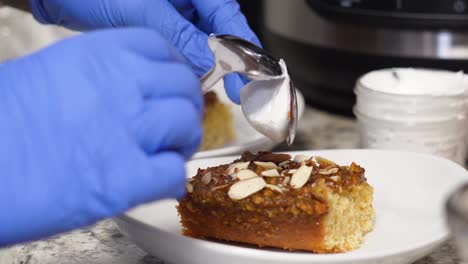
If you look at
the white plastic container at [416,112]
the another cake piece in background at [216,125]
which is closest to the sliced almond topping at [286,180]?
the white plastic container at [416,112]

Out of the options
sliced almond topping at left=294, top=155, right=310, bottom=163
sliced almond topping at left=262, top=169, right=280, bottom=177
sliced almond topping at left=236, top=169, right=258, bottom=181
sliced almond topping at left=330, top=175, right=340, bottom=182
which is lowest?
sliced almond topping at left=294, top=155, right=310, bottom=163

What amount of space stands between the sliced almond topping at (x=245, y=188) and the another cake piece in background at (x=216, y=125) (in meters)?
0.41

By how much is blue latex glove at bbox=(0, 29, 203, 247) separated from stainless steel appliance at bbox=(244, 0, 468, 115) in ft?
1.76

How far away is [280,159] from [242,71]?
0.14 metres

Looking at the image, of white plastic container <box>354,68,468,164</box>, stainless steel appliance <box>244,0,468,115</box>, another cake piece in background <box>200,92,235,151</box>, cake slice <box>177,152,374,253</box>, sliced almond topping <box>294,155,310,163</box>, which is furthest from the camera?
another cake piece in background <box>200,92,235,151</box>

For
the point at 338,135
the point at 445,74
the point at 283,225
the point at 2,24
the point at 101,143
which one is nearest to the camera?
the point at 101,143

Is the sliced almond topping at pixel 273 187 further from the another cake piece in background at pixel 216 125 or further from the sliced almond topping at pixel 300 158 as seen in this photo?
the another cake piece in background at pixel 216 125

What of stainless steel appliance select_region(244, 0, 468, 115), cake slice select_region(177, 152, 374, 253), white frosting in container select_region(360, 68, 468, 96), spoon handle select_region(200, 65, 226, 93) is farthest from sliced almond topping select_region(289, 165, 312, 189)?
stainless steel appliance select_region(244, 0, 468, 115)

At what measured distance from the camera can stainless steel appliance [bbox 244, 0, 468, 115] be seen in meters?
1.05

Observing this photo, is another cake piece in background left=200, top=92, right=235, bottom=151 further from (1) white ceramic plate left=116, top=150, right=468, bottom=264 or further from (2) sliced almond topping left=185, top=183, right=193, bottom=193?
(2) sliced almond topping left=185, top=183, right=193, bottom=193

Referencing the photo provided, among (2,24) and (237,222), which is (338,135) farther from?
(2,24)

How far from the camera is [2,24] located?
4.62 feet

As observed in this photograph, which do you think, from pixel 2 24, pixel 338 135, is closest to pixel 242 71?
pixel 338 135

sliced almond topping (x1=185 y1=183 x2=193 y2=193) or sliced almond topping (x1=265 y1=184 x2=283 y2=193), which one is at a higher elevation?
sliced almond topping (x1=265 y1=184 x2=283 y2=193)
